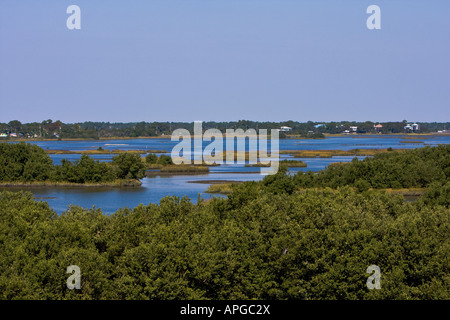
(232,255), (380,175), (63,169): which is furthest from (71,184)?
(232,255)

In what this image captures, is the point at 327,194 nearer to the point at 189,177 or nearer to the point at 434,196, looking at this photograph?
the point at 434,196

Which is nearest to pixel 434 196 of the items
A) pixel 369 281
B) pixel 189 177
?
pixel 369 281

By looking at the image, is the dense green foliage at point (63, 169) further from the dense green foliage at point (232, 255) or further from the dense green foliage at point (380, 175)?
the dense green foliage at point (232, 255)

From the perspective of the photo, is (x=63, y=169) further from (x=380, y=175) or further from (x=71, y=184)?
(x=380, y=175)

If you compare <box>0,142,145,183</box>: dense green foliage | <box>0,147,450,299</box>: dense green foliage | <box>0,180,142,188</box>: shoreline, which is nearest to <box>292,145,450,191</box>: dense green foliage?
<box>0,180,142,188</box>: shoreline

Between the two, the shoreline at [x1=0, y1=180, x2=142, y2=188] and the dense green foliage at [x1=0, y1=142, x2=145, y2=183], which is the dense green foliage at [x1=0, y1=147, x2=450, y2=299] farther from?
the dense green foliage at [x1=0, y1=142, x2=145, y2=183]
